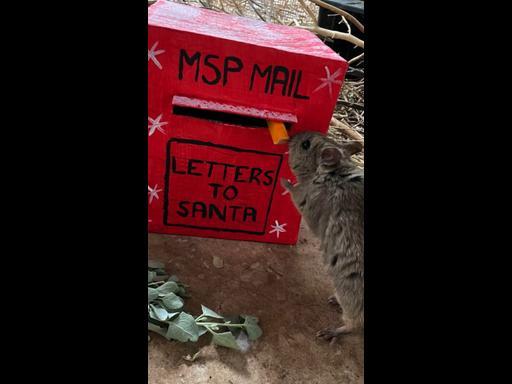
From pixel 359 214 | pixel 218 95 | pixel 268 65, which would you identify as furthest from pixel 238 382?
pixel 268 65

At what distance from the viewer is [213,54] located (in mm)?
1753

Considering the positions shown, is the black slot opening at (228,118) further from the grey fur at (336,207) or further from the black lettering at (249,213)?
the black lettering at (249,213)

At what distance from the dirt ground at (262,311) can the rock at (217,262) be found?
0.05ft

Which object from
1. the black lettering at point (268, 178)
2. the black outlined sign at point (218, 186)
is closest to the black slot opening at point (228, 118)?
the black outlined sign at point (218, 186)

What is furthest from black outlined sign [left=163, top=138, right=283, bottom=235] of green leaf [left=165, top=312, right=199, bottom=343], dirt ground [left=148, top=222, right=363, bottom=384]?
green leaf [left=165, top=312, right=199, bottom=343]

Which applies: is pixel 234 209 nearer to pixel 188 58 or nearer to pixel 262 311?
pixel 262 311

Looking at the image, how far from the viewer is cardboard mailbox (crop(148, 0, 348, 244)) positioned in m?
1.77

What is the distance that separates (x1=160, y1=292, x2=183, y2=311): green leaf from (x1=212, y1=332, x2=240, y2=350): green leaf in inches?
8.6

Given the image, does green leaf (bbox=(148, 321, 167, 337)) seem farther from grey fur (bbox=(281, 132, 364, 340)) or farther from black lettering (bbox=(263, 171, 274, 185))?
black lettering (bbox=(263, 171, 274, 185))

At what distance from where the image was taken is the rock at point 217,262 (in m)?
2.16

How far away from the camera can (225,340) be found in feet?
5.49

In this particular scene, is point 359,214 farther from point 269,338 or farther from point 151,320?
point 151,320

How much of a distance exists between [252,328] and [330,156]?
892mm

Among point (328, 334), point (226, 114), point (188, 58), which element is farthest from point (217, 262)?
point (188, 58)
